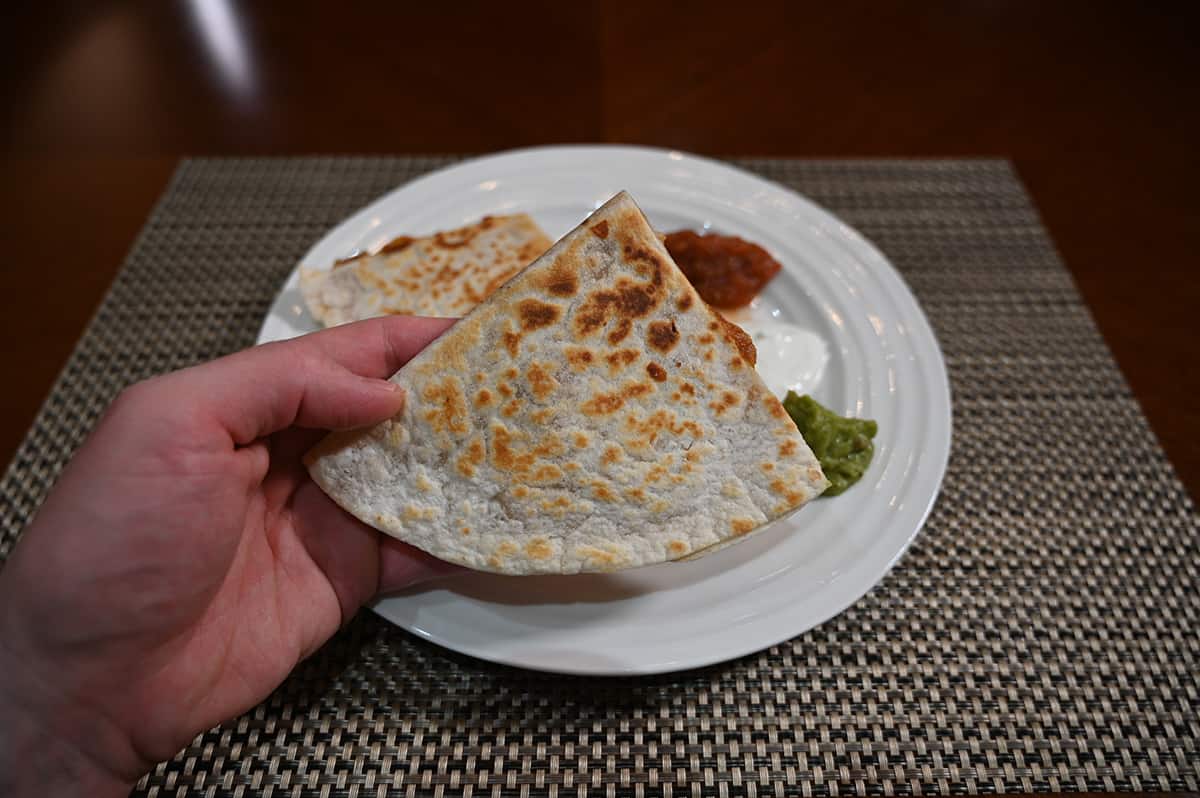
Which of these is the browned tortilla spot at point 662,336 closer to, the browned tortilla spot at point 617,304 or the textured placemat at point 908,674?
the browned tortilla spot at point 617,304

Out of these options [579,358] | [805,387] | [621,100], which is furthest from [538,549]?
[621,100]

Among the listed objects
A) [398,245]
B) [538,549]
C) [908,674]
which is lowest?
[908,674]

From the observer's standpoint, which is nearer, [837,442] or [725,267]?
[837,442]

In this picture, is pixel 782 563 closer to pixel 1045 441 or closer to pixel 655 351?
pixel 655 351

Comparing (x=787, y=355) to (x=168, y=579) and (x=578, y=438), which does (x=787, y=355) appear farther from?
(x=168, y=579)

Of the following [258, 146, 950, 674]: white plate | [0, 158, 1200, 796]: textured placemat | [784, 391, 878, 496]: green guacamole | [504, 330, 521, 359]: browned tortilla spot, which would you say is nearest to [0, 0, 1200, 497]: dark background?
[0, 158, 1200, 796]: textured placemat

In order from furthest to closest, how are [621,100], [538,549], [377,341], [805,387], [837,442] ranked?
[621,100], [805,387], [837,442], [377,341], [538,549]

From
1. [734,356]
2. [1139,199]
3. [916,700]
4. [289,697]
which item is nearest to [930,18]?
[1139,199]

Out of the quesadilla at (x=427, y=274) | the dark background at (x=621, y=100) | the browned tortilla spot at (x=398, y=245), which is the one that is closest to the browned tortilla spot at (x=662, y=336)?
the quesadilla at (x=427, y=274)
